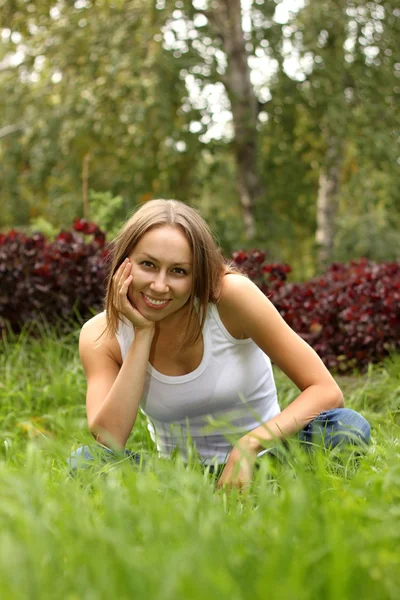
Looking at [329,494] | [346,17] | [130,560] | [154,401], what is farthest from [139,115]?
[130,560]

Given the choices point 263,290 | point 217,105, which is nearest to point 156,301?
point 263,290

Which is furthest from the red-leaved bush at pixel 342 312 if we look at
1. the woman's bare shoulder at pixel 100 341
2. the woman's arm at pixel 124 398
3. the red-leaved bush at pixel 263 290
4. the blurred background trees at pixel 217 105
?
the blurred background trees at pixel 217 105

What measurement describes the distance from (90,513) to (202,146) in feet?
25.0

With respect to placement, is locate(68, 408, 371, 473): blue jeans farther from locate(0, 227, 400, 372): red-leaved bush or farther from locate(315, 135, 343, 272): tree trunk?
locate(315, 135, 343, 272): tree trunk

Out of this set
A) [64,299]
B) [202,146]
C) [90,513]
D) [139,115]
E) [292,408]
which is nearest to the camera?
[90,513]

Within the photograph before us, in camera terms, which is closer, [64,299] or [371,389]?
[371,389]

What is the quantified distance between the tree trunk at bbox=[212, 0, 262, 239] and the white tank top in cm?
691

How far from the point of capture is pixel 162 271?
7.57 ft

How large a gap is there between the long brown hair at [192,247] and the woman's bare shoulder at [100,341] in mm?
155

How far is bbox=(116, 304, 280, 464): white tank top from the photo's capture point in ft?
8.14

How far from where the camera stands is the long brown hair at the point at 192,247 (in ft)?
7.73

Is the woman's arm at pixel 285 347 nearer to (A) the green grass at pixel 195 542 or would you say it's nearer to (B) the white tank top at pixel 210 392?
(B) the white tank top at pixel 210 392

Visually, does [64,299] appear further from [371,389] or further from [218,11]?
[218,11]

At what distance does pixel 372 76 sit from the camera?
8.89 m
